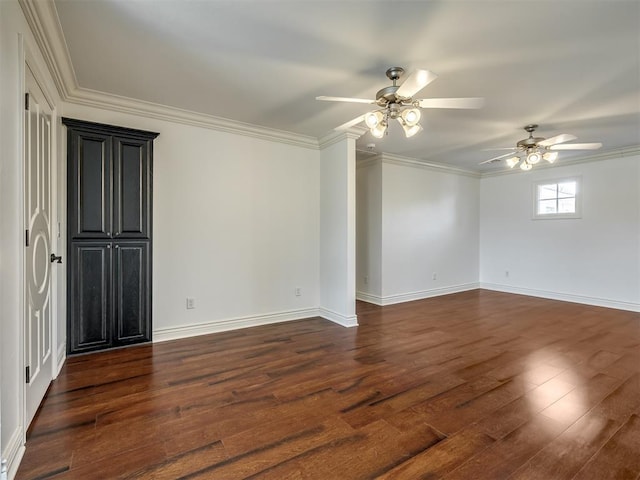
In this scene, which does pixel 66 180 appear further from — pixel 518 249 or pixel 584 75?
pixel 518 249

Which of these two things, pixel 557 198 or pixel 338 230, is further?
pixel 557 198

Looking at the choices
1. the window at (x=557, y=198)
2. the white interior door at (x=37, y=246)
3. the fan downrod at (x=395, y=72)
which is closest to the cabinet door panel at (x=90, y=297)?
the white interior door at (x=37, y=246)

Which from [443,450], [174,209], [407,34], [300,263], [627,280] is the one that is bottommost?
[443,450]

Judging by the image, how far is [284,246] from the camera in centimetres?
431

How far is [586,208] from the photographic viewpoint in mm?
5453

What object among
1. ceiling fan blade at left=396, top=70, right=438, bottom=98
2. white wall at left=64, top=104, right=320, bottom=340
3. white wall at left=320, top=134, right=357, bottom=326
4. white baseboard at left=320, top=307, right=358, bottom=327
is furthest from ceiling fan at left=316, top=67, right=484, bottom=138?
white baseboard at left=320, top=307, right=358, bottom=327

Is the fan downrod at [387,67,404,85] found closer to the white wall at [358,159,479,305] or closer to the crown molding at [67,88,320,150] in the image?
the crown molding at [67,88,320,150]

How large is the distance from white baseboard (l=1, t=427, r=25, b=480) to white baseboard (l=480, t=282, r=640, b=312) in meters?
7.17

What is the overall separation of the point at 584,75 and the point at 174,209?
4124 mm

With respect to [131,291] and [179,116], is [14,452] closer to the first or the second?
[131,291]

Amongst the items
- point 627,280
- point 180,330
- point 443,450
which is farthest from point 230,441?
point 627,280

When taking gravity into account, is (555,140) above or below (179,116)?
below

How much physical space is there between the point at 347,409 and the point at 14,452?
181cm

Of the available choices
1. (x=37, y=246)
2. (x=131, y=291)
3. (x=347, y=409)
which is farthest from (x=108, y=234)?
(x=347, y=409)
